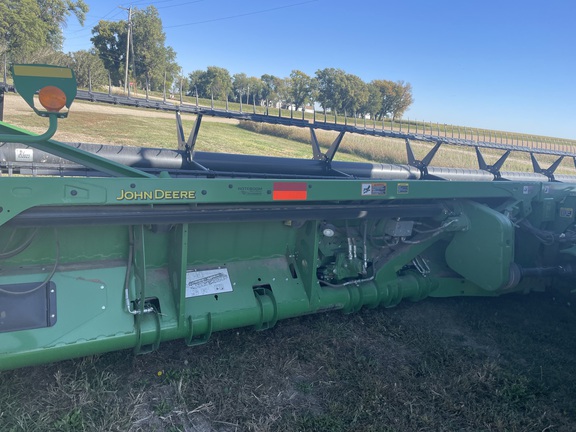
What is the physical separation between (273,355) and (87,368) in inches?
47.5

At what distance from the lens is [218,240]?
3.38 m

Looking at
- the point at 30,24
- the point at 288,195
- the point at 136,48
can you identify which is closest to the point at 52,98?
the point at 288,195

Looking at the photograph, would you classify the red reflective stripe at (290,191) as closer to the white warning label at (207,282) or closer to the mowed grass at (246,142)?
the white warning label at (207,282)

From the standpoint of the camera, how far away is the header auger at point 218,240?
2.56 meters

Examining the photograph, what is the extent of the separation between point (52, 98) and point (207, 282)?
5.34 feet

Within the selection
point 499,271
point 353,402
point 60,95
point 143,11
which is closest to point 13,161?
point 60,95

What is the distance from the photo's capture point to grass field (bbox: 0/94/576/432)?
2.61 meters

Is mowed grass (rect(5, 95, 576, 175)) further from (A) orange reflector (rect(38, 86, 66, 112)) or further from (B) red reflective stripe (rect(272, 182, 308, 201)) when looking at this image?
(A) orange reflector (rect(38, 86, 66, 112))

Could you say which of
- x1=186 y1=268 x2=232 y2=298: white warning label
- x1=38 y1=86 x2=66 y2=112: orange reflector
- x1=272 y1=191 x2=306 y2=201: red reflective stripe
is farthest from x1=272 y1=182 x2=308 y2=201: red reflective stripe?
x1=38 y1=86 x2=66 y2=112: orange reflector

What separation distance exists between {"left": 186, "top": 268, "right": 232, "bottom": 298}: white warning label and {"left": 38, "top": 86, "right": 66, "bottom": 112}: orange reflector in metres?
1.49

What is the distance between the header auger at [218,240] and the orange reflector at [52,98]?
0.05 feet

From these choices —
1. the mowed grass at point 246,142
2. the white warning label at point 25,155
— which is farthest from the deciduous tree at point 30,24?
the white warning label at point 25,155

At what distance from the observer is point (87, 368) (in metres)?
2.89

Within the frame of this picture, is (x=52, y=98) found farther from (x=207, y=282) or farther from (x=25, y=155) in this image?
(x=25, y=155)
